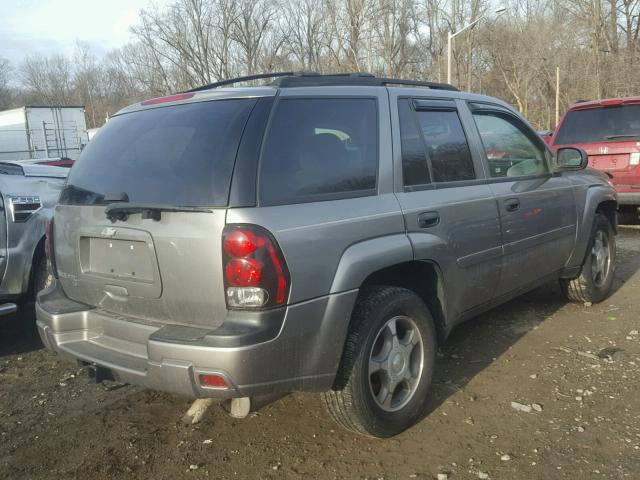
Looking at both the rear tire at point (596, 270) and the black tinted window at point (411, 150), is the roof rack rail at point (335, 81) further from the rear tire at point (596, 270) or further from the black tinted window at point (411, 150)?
the rear tire at point (596, 270)

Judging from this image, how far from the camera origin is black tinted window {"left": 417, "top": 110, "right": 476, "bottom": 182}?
11.3 ft

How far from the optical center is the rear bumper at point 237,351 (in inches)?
95.0

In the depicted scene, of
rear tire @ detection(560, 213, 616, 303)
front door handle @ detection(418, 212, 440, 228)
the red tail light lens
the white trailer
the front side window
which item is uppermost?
the white trailer

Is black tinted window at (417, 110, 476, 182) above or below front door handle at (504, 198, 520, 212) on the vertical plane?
above

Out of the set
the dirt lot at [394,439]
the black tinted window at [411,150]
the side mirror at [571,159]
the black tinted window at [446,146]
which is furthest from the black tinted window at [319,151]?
the side mirror at [571,159]

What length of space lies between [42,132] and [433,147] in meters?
31.9

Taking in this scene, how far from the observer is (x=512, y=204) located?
3.92 meters

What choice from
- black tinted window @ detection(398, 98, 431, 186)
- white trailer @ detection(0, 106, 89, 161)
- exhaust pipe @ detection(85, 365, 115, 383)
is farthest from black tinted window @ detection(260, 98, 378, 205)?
white trailer @ detection(0, 106, 89, 161)

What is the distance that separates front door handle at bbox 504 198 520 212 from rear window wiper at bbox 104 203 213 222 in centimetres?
223

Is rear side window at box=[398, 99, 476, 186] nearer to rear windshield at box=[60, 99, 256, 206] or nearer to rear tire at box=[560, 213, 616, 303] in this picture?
rear windshield at box=[60, 99, 256, 206]

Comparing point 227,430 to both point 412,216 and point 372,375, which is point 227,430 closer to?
point 372,375

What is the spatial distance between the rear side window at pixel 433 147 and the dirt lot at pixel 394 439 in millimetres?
1355

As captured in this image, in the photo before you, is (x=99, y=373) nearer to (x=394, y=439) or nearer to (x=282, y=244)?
(x=282, y=244)

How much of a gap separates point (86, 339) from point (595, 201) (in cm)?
418
